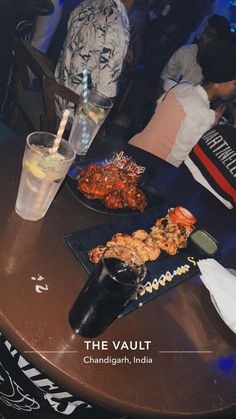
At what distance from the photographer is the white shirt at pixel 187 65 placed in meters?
5.00

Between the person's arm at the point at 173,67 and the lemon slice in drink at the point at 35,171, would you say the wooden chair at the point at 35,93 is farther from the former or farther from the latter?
the person's arm at the point at 173,67

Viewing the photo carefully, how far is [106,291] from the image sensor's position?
36.2 inches

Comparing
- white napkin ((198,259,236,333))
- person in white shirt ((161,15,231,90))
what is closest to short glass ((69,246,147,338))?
white napkin ((198,259,236,333))

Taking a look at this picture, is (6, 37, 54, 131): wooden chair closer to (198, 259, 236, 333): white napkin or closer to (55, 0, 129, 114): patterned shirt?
(55, 0, 129, 114): patterned shirt

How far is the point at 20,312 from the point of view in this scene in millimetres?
978

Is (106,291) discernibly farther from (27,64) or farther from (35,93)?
(35,93)

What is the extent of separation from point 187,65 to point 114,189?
4.17 meters

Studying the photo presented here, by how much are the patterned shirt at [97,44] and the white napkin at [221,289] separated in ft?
6.70

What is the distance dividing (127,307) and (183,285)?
1.01 ft

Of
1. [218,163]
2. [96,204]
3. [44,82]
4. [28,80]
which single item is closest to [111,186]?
[96,204]

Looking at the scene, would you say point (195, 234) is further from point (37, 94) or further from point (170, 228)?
point (37, 94)

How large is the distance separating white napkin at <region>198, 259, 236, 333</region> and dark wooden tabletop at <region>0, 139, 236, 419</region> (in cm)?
6

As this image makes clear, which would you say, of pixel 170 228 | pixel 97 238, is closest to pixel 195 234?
pixel 170 228

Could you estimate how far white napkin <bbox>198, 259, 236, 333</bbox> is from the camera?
1173 mm
